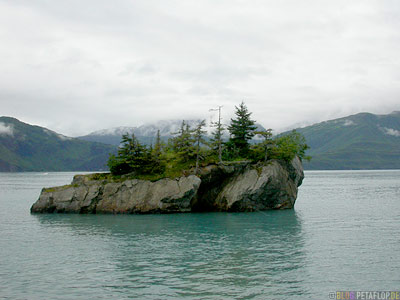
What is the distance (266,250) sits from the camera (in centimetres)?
3578

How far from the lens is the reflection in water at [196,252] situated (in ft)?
82.0

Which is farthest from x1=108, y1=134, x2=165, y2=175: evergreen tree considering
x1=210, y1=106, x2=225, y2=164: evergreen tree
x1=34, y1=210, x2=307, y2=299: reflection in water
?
x1=210, y1=106, x2=225, y2=164: evergreen tree

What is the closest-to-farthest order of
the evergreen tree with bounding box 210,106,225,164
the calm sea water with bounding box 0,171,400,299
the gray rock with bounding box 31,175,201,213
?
the calm sea water with bounding box 0,171,400,299 < the gray rock with bounding box 31,175,201,213 < the evergreen tree with bounding box 210,106,225,164

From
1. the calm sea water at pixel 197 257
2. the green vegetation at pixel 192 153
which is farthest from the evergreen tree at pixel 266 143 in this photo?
the calm sea water at pixel 197 257

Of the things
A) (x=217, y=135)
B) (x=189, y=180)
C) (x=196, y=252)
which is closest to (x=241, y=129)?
(x=217, y=135)

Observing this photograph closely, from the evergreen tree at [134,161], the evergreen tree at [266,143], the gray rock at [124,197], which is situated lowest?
the gray rock at [124,197]

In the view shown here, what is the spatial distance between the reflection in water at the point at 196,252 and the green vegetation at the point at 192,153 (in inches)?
390

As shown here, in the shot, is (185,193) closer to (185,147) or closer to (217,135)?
(185,147)

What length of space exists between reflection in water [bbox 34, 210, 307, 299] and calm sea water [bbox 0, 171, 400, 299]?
0.08m

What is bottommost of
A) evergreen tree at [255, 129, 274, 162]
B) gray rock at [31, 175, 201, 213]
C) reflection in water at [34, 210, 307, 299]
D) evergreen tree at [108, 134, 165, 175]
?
reflection in water at [34, 210, 307, 299]

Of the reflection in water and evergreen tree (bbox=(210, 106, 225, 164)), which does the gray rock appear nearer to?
the reflection in water

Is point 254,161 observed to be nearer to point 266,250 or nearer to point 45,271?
point 266,250

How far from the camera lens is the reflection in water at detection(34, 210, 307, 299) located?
2498 cm

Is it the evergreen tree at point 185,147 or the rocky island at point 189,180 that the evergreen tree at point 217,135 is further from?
the evergreen tree at point 185,147
